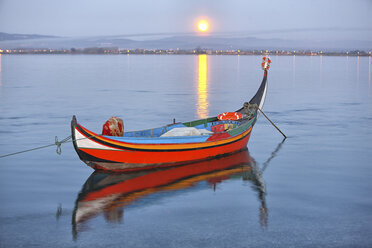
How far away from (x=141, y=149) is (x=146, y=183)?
1.42 m

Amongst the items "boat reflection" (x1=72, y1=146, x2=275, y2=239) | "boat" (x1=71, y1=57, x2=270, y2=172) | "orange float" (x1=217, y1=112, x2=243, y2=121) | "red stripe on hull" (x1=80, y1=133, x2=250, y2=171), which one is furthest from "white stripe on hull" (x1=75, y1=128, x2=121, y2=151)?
"orange float" (x1=217, y1=112, x2=243, y2=121)

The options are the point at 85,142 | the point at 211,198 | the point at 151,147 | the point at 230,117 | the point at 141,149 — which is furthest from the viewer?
the point at 230,117

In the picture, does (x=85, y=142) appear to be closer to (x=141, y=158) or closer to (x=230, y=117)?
(x=141, y=158)

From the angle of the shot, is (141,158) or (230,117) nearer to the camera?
(141,158)

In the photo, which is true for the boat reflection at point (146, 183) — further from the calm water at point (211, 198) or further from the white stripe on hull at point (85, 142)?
the white stripe on hull at point (85, 142)

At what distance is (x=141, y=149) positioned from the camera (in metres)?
16.9

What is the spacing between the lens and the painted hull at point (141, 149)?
639 inches

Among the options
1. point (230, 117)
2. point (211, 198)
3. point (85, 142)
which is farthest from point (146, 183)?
point (230, 117)

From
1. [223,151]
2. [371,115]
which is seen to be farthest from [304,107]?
[223,151]

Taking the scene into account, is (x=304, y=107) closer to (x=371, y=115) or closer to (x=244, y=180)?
(x=371, y=115)

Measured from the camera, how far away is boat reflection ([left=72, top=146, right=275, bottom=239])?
13.0 meters

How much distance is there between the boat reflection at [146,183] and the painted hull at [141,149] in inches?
10.1

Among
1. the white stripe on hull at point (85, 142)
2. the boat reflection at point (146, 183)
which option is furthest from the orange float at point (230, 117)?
the white stripe on hull at point (85, 142)

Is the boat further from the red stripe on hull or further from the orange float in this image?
the orange float
